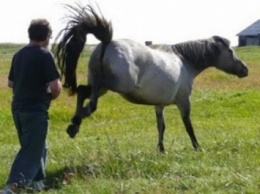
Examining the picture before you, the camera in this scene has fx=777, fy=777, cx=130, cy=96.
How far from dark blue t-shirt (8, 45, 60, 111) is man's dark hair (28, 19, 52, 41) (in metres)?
0.10

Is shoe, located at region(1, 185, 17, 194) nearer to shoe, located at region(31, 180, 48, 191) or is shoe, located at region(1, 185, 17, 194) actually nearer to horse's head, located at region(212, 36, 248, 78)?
shoe, located at region(31, 180, 48, 191)

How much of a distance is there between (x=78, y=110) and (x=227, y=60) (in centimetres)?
374

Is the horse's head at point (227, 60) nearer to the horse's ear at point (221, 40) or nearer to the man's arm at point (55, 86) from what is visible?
the horse's ear at point (221, 40)

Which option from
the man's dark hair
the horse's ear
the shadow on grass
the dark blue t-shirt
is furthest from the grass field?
the man's dark hair

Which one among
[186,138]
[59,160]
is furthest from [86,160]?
[186,138]

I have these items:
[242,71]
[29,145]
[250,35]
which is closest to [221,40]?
[242,71]

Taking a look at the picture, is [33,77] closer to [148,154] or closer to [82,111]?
[82,111]

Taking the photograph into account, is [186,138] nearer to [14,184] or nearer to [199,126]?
[199,126]

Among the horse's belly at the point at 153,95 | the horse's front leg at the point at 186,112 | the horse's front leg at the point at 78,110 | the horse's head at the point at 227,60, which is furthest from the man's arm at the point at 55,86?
the horse's head at the point at 227,60

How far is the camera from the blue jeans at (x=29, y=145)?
8.56 metres

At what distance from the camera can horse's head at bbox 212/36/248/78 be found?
12945 mm

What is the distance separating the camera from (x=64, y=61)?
34.5 ft

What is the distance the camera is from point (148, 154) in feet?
34.1

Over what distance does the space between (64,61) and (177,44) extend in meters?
2.49
